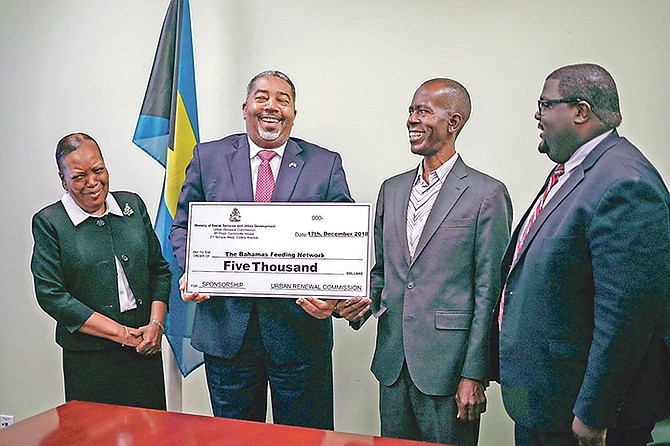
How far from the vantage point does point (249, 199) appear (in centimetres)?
254

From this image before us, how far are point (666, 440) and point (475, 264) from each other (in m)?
0.86

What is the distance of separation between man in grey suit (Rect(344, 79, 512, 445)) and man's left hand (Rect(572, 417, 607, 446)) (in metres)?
0.44

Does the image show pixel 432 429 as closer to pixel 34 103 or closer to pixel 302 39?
pixel 302 39

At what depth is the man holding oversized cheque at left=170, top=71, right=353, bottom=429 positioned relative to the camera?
2475 mm

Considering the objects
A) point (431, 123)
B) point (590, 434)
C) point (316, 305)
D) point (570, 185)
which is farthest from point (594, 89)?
point (316, 305)

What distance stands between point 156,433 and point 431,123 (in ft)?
4.75

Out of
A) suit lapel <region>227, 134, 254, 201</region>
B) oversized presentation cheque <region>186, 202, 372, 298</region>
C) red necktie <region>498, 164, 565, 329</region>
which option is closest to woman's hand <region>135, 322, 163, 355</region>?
oversized presentation cheque <region>186, 202, 372, 298</region>

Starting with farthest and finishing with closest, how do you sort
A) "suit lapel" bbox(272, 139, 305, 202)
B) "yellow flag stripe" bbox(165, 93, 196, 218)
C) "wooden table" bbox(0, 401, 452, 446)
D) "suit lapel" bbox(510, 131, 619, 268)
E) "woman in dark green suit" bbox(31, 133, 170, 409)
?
"yellow flag stripe" bbox(165, 93, 196, 218)
"woman in dark green suit" bbox(31, 133, 170, 409)
"suit lapel" bbox(272, 139, 305, 202)
"suit lapel" bbox(510, 131, 619, 268)
"wooden table" bbox(0, 401, 452, 446)

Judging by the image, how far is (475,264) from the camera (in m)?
2.30

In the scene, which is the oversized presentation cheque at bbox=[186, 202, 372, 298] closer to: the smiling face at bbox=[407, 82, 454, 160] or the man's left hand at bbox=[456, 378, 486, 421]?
the smiling face at bbox=[407, 82, 454, 160]

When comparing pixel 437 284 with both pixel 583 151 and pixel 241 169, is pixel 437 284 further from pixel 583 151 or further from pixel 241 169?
pixel 241 169

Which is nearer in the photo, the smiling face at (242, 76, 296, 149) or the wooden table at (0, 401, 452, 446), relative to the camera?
the wooden table at (0, 401, 452, 446)

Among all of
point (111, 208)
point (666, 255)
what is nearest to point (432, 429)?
point (666, 255)

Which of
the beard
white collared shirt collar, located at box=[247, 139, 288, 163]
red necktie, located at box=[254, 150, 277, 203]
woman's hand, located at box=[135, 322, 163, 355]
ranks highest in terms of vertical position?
the beard
